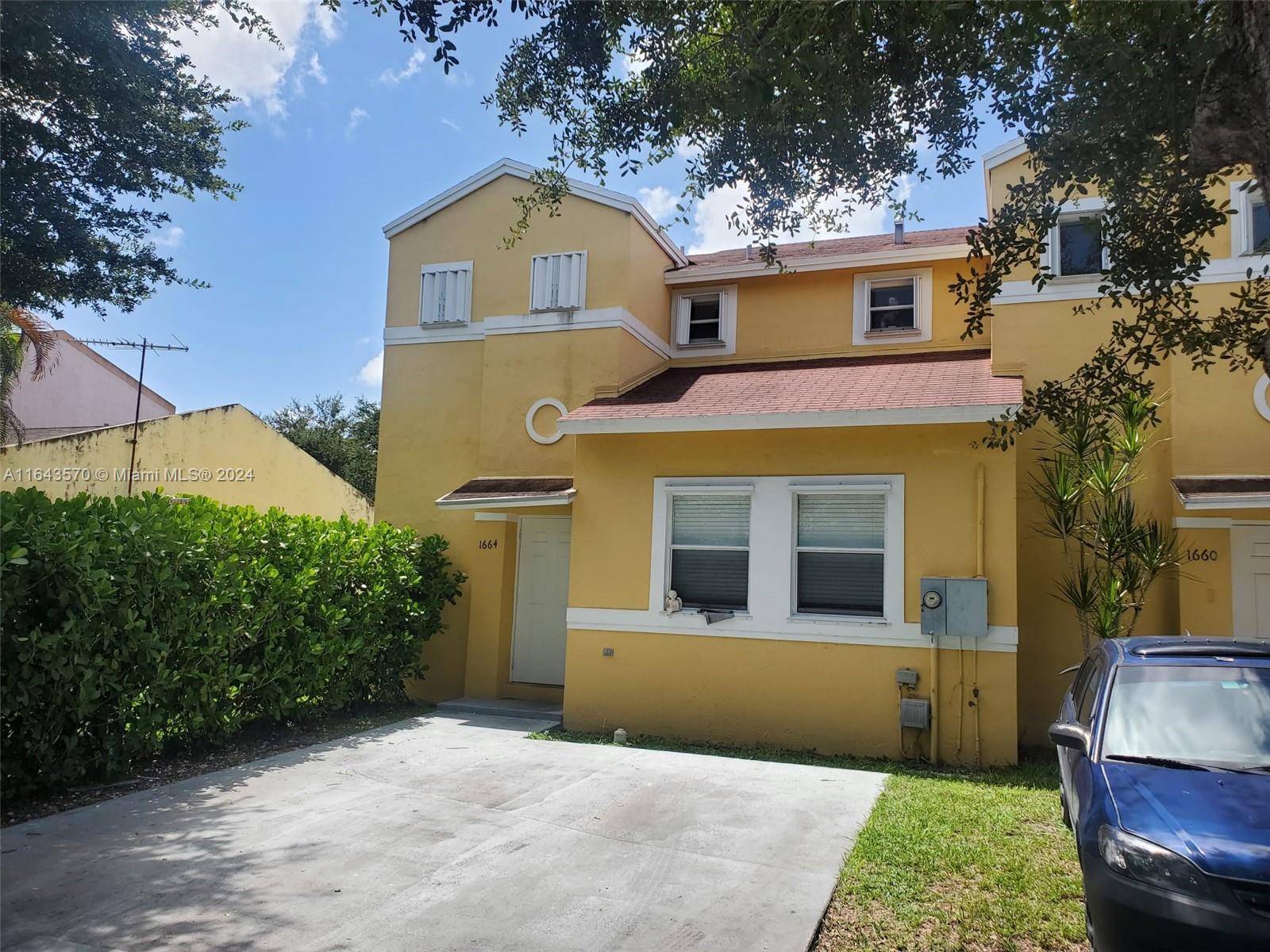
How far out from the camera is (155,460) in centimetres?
2109

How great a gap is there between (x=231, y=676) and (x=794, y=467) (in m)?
6.10

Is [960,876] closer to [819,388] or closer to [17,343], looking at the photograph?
[819,388]

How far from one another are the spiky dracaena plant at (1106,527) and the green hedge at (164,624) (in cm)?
767

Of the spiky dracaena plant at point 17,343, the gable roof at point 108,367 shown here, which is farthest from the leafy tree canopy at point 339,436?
the spiky dracaena plant at point 17,343

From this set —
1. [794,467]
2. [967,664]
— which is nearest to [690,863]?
[967,664]

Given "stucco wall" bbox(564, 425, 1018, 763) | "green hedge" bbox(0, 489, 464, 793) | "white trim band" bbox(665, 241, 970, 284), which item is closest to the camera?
"green hedge" bbox(0, 489, 464, 793)

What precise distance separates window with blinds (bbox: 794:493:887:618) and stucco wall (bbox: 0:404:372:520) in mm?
15153

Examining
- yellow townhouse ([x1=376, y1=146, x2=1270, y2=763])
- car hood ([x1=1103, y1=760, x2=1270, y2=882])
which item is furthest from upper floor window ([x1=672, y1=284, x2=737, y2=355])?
car hood ([x1=1103, y1=760, x2=1270, y2=882])

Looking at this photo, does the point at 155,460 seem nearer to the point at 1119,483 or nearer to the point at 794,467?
the point at 794,467

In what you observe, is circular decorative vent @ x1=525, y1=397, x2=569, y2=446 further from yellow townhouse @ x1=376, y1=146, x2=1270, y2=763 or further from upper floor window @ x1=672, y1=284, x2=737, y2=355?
upper floor window @ x1=672, y1=284, x2=737, y2=355

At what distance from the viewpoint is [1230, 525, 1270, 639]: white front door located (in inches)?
350

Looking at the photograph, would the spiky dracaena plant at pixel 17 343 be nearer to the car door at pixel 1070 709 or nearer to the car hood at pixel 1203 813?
the car door at pixel 1070 709

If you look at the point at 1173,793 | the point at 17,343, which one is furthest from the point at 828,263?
the point at 17,343

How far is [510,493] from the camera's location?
11.1 meters
